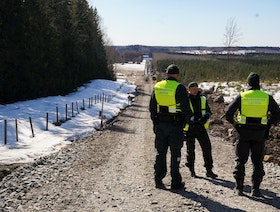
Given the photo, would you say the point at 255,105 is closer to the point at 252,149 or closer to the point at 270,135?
the point at 252,149

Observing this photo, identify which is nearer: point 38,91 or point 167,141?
point 167,141

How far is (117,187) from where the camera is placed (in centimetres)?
745

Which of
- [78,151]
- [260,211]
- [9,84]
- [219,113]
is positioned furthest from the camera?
[9,84]

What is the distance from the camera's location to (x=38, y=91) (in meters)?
33.9

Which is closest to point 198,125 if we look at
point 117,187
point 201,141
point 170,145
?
point 201,141

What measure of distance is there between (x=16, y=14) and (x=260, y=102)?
29.0 m

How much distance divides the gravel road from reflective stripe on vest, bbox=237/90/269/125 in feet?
5.25

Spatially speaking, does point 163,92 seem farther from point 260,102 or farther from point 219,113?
point 219,113

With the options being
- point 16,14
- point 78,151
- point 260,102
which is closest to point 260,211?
point 260,102

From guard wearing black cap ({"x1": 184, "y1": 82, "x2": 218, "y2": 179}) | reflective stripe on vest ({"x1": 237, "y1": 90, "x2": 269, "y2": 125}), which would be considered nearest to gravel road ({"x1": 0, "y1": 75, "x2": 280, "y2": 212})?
guard wearing black cap ({"x1": 184, "y1": 82, "x2": 218, "y2": 179})

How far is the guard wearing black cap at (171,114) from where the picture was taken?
22.0 ft

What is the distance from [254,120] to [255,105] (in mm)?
296

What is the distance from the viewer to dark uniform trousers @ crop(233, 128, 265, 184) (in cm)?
654

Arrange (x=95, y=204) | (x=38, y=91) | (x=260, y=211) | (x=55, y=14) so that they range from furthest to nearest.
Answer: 1. (x=55, y=14)
2. (x=38, y=91)
3. (x=95, y=204)
4. (x=260, y=211)
